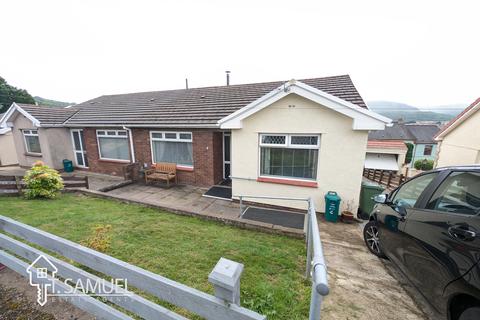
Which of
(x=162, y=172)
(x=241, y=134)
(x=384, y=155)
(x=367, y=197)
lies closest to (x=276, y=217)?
(x=241, y=134)

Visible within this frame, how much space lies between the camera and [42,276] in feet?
6.81

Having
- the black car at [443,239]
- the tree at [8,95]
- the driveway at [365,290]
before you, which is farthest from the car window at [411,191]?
the tree at [8,95]

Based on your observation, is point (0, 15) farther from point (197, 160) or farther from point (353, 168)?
point (353, 168)

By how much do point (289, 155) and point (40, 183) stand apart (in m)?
8.55

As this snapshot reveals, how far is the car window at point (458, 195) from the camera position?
2125 millimetres

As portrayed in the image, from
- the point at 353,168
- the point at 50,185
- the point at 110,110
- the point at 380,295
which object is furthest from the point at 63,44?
the point at 380,295

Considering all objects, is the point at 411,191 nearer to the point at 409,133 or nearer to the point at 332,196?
the point at 332,196

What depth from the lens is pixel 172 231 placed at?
4.37 metres

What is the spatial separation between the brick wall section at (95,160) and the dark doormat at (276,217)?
8.44 meters

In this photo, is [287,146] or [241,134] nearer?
[287,146]

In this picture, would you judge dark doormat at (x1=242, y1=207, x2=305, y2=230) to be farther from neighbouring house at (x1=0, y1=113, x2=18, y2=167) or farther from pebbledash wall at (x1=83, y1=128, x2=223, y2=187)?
neighbouring house at (x1=0, y1=113, x2=18, y2=167)

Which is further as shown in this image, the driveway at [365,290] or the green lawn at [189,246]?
the green lawn at [189,246]

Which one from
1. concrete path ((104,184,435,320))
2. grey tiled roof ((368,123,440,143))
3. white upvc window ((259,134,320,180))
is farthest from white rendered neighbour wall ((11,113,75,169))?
grey tiled roof ((368,123,440,143))

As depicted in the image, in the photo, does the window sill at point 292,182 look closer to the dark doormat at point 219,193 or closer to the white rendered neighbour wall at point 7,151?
the dark doormat at point 219,193
